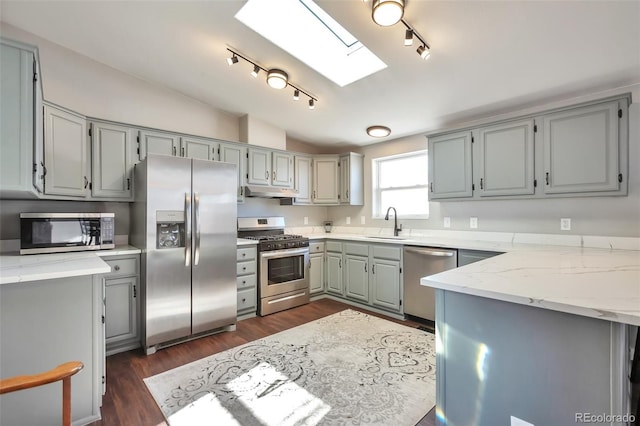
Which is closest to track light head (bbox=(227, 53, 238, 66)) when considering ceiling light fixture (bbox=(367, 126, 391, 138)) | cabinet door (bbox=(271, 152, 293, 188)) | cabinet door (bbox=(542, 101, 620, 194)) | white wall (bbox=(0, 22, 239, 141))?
white wall (bbox=(0, 22, 239, 141))

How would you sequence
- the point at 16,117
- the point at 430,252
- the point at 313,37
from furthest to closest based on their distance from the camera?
the point at 430,252 < the point at 313,37 < the point at 16,117

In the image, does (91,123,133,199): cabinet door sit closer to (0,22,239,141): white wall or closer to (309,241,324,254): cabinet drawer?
(0,22,239,141): white wall

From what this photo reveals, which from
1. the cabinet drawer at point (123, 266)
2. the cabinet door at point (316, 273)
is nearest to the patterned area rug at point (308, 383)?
the cabinet drawer at point (123, 266)

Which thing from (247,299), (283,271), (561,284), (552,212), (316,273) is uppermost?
(552,212)

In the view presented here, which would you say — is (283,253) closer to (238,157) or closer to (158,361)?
(238,157)

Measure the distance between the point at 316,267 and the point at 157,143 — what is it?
256cm

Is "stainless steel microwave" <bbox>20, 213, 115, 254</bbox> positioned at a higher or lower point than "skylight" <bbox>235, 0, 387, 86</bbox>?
lower

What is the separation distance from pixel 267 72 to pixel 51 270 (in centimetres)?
246

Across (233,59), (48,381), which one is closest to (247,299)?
(48,381)

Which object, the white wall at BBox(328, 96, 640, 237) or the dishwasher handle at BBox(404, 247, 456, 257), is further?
the dishwasher handle at BBox(404, 247, 456, 257)

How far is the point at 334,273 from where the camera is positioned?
4.17 meters

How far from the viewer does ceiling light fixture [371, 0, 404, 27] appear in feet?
6.12

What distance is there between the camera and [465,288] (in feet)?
4.02

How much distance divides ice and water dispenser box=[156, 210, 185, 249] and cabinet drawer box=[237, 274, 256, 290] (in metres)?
0.85
